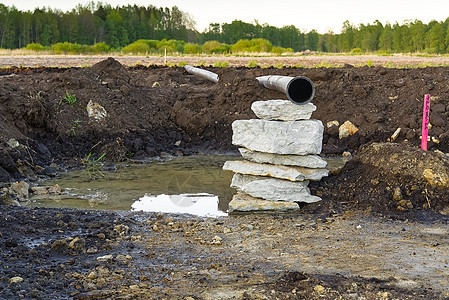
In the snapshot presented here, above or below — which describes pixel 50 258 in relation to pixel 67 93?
below

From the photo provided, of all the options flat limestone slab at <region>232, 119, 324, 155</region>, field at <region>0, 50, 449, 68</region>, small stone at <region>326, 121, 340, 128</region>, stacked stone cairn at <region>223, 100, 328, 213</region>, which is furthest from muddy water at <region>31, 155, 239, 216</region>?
field at <region>0, 50, 449, 68</region>

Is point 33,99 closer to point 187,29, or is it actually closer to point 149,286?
point 149,286

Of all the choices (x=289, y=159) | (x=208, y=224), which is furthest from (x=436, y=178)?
(x=208, y=224)

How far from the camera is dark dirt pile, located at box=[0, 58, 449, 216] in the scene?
12.4 m

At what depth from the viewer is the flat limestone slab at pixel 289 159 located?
26.9 feet

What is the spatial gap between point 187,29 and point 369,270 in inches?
3528

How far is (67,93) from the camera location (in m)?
13.9

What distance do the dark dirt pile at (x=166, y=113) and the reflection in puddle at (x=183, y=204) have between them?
3.11 m

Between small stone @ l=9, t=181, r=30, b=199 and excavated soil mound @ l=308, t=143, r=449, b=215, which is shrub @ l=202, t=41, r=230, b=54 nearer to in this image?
small stone @ l=9, t=181, r=30, b=199

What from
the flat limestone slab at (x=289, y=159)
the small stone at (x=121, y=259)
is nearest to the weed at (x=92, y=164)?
the flat limestone slab at (x=289, y=159)

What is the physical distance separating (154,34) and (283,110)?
261 feet

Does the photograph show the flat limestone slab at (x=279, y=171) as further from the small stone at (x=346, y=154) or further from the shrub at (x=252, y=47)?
the shrub at (x=252, y=47)

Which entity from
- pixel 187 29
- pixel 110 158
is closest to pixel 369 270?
pixel 110 158

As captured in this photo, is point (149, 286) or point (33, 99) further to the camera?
point (33, 99)
